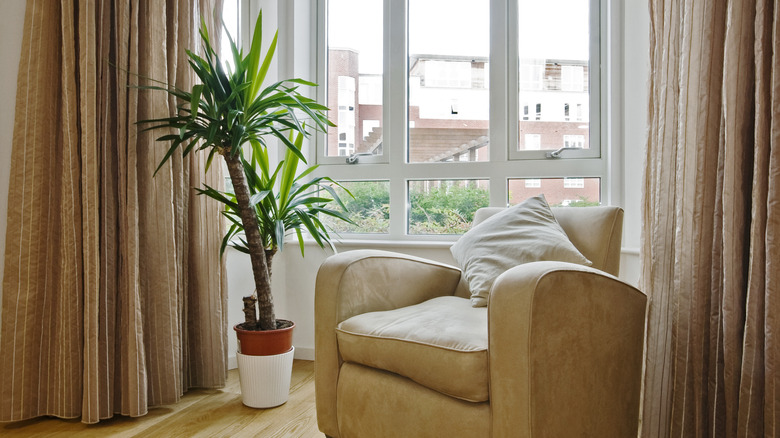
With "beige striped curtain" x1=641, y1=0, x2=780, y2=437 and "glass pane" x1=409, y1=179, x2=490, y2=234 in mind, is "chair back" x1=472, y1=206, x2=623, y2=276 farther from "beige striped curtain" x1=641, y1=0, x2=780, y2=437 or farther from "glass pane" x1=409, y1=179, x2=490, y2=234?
"glass pane" x1=409, y1=179, x2=490, y2=234

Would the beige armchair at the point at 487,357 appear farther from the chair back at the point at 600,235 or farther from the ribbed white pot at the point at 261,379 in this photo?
the ribbed white pot at the point at 261,379

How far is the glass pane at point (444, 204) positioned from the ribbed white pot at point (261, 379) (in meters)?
1.08

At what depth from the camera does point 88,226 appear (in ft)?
5.99

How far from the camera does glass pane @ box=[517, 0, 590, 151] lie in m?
→ 2.58

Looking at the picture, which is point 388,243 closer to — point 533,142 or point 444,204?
point 444,204

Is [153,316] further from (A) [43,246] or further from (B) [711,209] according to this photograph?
(B) [711,209]

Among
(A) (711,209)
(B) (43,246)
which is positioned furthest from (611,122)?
(B) (43,246)

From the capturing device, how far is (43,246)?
185 centimetres

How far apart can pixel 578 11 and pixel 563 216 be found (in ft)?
4.22

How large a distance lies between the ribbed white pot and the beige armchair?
51 cm

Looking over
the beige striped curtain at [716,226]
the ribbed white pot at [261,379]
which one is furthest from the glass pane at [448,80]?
the ribbed white pot at [261,379]

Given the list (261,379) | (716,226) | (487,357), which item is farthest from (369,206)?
(716,226)

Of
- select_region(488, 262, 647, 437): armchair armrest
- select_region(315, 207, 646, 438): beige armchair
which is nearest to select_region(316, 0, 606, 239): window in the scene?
select_region(315, 207, 646, 438): beige armchair

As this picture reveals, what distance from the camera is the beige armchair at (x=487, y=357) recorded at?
1.16 m
